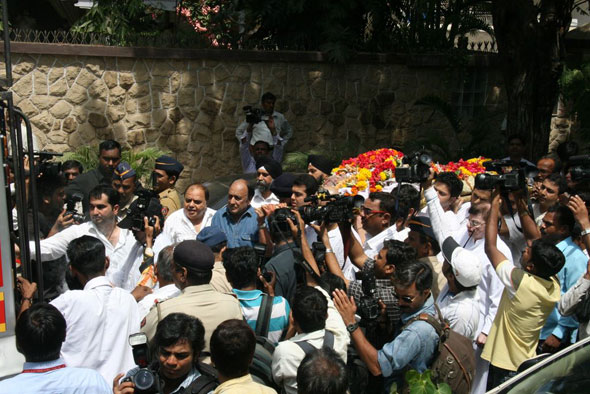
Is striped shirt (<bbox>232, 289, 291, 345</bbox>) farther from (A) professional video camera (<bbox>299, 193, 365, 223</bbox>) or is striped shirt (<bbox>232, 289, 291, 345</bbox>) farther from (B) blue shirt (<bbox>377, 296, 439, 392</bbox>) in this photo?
(A) professional video camera (<bbox>299, 193, 365, 223</bbox>)

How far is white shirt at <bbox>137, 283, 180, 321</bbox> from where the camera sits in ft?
16.5

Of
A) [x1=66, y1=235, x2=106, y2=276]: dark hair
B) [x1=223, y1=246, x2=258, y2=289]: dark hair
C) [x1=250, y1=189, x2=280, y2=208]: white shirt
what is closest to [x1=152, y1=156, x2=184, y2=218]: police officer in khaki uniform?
[x1=250, y1=189, x2=280, y2=208]: white shirt

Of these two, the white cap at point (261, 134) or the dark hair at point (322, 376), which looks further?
the white cap at point (261, 134)

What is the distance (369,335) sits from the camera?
5.05 m

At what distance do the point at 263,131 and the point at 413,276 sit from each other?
21.4ft

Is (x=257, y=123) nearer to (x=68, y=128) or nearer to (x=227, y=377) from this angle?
(x=68, y=128)

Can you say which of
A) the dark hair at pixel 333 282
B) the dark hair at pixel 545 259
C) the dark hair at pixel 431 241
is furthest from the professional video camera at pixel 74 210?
the dark hair at pixel 545 259

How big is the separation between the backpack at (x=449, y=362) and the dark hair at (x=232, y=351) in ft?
3.74

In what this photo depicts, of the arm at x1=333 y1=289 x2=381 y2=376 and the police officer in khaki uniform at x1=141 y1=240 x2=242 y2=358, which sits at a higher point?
the police officer in khaki uniform at x1=141 y1=240 x2=242 y2=358

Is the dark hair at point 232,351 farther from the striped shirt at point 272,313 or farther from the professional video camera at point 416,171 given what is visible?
the professional video camera at point 416,171

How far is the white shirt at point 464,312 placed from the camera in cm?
509

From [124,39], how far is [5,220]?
782 cm

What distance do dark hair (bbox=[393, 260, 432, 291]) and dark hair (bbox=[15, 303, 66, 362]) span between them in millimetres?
2033

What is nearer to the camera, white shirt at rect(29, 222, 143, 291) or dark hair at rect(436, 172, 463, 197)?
white shirt at rect(29, 222, 143, 291)
